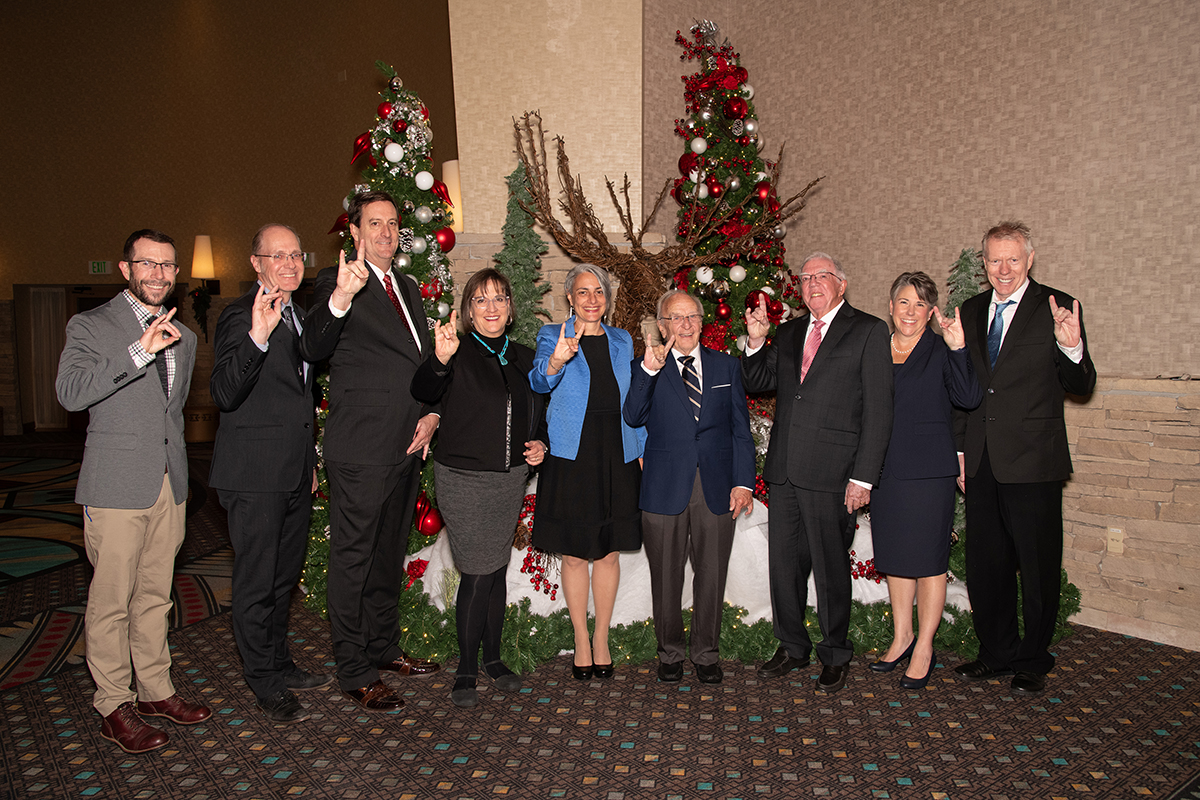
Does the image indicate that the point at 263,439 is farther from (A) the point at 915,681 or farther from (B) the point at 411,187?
(A) the point at 915,681

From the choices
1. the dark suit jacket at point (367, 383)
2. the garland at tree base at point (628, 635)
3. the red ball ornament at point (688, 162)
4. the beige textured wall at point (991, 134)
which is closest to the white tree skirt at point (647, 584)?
the garland at tree base at point (628, 635)

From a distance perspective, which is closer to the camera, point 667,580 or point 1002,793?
point 1002,793

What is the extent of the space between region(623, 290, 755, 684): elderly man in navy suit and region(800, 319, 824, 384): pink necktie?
0.28 meters

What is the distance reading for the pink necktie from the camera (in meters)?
3.34

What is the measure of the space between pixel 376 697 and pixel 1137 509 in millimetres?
3976

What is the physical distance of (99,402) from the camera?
2.64 metres

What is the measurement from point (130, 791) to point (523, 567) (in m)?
1.82

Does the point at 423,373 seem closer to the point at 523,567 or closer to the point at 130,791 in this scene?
the point at 523,567

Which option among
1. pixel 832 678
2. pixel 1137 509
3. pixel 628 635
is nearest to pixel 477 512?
pixel 628 635

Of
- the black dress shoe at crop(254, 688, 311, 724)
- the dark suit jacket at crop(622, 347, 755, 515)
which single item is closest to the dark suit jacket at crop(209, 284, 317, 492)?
the black dress shoe at crop(254, 688, 311, 724)

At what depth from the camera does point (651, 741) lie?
9.30 feet

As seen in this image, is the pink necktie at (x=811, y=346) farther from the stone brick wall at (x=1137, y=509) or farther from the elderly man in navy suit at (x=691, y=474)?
the stone brick wall at (x=1137, y=509)

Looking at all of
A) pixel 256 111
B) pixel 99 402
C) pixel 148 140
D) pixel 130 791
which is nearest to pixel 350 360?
pixel 99 402

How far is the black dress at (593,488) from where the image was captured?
3197mm
